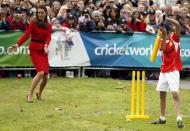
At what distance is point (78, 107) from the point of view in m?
12.2

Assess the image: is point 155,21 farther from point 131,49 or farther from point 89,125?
point 89,125

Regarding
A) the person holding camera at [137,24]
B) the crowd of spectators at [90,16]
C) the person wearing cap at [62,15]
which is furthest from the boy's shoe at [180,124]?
the person holding camera at [137,24]

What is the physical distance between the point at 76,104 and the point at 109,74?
6.35m

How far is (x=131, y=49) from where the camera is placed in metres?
18.7

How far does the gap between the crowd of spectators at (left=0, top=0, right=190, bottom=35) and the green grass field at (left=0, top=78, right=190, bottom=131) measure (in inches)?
78.1

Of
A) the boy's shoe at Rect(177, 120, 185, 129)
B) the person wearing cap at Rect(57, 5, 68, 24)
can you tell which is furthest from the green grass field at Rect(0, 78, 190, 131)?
the person wearing cap at Rect(57, 5, 68, 24)

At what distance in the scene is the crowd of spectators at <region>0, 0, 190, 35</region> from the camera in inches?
691

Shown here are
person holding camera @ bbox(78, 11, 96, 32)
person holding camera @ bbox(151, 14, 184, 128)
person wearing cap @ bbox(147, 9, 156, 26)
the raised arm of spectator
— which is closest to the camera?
the raised arm of spectator

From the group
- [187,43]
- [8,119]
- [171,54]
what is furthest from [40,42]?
[187,43]

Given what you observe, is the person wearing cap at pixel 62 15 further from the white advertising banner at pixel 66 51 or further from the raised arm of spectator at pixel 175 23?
the raised arm of spectator at pixel 175 23

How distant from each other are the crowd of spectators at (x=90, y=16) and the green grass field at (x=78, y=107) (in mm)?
1984

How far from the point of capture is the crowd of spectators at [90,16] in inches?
691

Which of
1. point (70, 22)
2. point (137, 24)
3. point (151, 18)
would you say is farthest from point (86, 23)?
point (151, 18)

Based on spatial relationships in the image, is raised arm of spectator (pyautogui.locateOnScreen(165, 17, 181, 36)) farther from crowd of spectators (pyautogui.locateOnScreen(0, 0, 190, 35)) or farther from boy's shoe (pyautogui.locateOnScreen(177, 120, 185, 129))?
crowd of spectators (pyautogui.locateOnScreen(0, 0, 190, 35))
